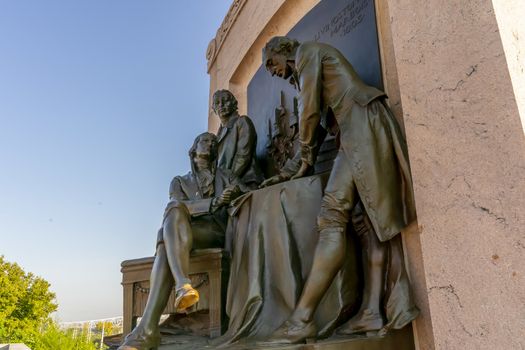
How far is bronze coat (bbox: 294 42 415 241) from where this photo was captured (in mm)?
2570

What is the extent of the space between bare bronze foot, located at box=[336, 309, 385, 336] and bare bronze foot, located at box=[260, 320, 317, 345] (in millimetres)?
217

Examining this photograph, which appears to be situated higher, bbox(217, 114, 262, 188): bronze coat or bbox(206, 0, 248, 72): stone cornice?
bbox(206, 0, 248, 72): stone cornice

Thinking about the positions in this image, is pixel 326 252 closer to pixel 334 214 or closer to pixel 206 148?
pixel 334 214

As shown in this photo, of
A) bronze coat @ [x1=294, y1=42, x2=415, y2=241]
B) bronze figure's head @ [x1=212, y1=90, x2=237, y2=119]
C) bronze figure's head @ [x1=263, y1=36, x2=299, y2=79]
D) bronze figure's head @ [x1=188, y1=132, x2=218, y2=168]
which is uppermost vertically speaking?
bronze figure's head @ [x1=212, y1=90, x2=237, y2=119]

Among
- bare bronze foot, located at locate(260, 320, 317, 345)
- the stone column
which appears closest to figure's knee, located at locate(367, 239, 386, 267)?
the stone column

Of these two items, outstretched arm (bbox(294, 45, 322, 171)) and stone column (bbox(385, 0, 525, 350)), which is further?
outstretched arm (bbox(294, 45, 322, 171))

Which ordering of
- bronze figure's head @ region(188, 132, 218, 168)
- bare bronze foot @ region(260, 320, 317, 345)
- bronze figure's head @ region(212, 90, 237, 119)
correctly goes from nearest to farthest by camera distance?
1. bare bronze foot @ region(260, 320, 317, 345)
2. bronze figure's head @ region(188, 132, 218, 168)
3. bronze figure's head @ region(212, 90, 237, 119)

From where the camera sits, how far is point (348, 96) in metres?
2.88

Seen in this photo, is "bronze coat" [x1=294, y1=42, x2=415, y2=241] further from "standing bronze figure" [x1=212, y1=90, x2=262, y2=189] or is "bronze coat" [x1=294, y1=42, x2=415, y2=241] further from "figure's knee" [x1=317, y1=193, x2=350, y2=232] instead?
"standing bronze figure" [x1=212, y1=90, x2=262, y2=189]

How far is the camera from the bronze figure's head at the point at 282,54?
11.0 feet

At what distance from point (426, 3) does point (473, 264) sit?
1.51 meters

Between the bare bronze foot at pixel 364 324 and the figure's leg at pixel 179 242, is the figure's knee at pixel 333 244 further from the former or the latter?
the figure's leg at pixel 179 242

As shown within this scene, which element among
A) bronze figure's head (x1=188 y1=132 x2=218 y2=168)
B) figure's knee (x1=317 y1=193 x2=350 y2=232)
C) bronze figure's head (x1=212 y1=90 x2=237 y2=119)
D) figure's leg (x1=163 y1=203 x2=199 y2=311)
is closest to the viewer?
figure's knee (x1=317 y1=193 x2=350 y2=232)

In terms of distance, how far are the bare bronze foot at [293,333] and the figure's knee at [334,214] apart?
55 centimetres
